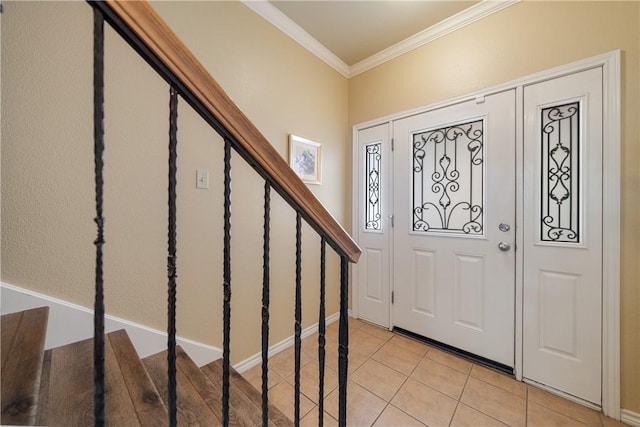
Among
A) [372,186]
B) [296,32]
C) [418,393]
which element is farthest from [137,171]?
[418,393]

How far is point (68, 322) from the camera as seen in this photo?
113 centimetres

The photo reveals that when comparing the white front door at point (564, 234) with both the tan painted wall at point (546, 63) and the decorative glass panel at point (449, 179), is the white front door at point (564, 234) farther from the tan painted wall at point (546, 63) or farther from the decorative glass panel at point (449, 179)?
the decorative glass panel at point (449, 179)

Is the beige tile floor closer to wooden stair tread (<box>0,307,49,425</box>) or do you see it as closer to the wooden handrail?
wooden stair tread (<box>0,307,49,425</box>)

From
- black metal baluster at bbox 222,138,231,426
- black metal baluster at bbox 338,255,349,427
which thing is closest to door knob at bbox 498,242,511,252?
black metal baluster at bbox 338,255,349,427

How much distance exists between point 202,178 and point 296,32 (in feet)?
5.05

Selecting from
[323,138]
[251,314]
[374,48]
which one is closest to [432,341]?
[251,314]

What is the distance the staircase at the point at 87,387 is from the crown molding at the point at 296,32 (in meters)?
2.23

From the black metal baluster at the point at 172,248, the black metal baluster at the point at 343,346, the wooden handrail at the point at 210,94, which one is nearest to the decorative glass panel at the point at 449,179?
the black metal baluster at the point at 343,346

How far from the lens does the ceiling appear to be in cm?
187

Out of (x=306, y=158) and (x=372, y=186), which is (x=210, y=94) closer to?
(x=306, y=158)

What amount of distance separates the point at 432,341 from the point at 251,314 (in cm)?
153

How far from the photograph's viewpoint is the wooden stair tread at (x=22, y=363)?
57 centimetres

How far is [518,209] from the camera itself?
172 cm

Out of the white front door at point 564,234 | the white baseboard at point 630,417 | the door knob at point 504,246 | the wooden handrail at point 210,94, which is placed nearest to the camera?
the wooden handrail at point 210,94
